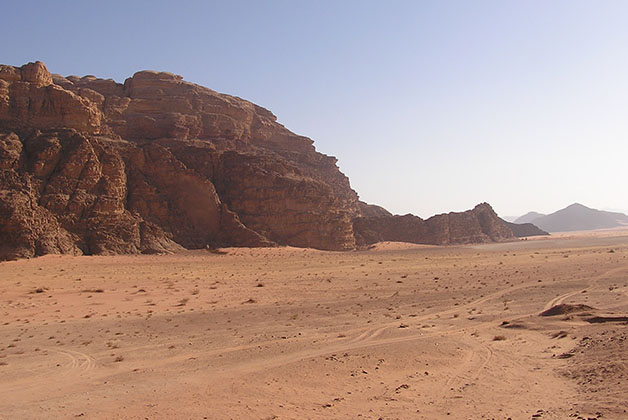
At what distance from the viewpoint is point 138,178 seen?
41.2m

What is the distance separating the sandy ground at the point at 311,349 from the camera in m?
8.05

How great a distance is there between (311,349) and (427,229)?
63034 mm

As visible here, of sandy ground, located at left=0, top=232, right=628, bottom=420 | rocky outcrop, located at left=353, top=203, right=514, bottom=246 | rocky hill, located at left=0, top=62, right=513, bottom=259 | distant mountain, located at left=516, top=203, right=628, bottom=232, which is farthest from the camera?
distant mountain, located at left=516, top=203, right=628, bottom=232

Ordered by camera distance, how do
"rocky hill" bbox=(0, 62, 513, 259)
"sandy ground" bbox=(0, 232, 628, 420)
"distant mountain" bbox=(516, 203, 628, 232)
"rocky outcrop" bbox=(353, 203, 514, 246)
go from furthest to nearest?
"distant mountain" bbox=(516, 203, 628, 232)
"rocky outcrop" bbox=(353, 203, 514, 246)
"rocky hill" bbox=(0, 62, 513, 259)
"sandy ground" bbox=(0, 232, 628, 420)

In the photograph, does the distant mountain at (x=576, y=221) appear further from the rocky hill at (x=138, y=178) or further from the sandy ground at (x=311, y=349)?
the sandy ground at (x=311, y=349)

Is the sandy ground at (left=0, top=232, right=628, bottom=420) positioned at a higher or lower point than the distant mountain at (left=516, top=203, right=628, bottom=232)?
lower

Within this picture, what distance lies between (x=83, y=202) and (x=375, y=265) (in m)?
22.0

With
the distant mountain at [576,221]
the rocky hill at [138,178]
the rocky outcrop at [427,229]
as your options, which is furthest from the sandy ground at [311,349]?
the distant mountain at [576,221]

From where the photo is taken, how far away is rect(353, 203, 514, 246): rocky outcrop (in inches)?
2660

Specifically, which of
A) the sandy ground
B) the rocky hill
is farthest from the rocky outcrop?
the sandy ground

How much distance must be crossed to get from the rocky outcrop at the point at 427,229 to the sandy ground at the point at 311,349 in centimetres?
4052

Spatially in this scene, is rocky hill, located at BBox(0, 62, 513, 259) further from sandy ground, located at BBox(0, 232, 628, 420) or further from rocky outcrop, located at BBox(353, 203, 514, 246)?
sandy ground, located at BBox(0, 232, 628, 420)

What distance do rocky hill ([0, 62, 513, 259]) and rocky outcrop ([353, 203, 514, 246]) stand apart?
142 cm

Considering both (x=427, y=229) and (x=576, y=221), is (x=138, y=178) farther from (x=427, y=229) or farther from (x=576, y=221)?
(x=576, y=221)
